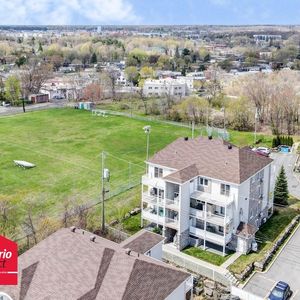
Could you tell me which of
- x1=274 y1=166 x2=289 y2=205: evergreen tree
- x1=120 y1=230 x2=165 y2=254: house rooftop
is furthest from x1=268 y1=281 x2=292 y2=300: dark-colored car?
x1=274 y1=166 x2=289 y2=205: evergreen tree

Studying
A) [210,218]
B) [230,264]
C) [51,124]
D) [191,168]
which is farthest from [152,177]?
[51,124]

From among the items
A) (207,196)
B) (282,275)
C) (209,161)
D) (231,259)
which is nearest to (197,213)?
(207,196)

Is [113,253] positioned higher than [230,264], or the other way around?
[113,253]

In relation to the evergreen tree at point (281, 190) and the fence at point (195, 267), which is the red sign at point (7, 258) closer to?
the fence at point (195, 267)

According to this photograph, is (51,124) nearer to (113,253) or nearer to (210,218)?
(210,218)

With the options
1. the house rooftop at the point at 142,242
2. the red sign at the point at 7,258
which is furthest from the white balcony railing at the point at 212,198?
the red sign at the point at 7,258

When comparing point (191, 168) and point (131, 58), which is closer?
point (191, 168)
